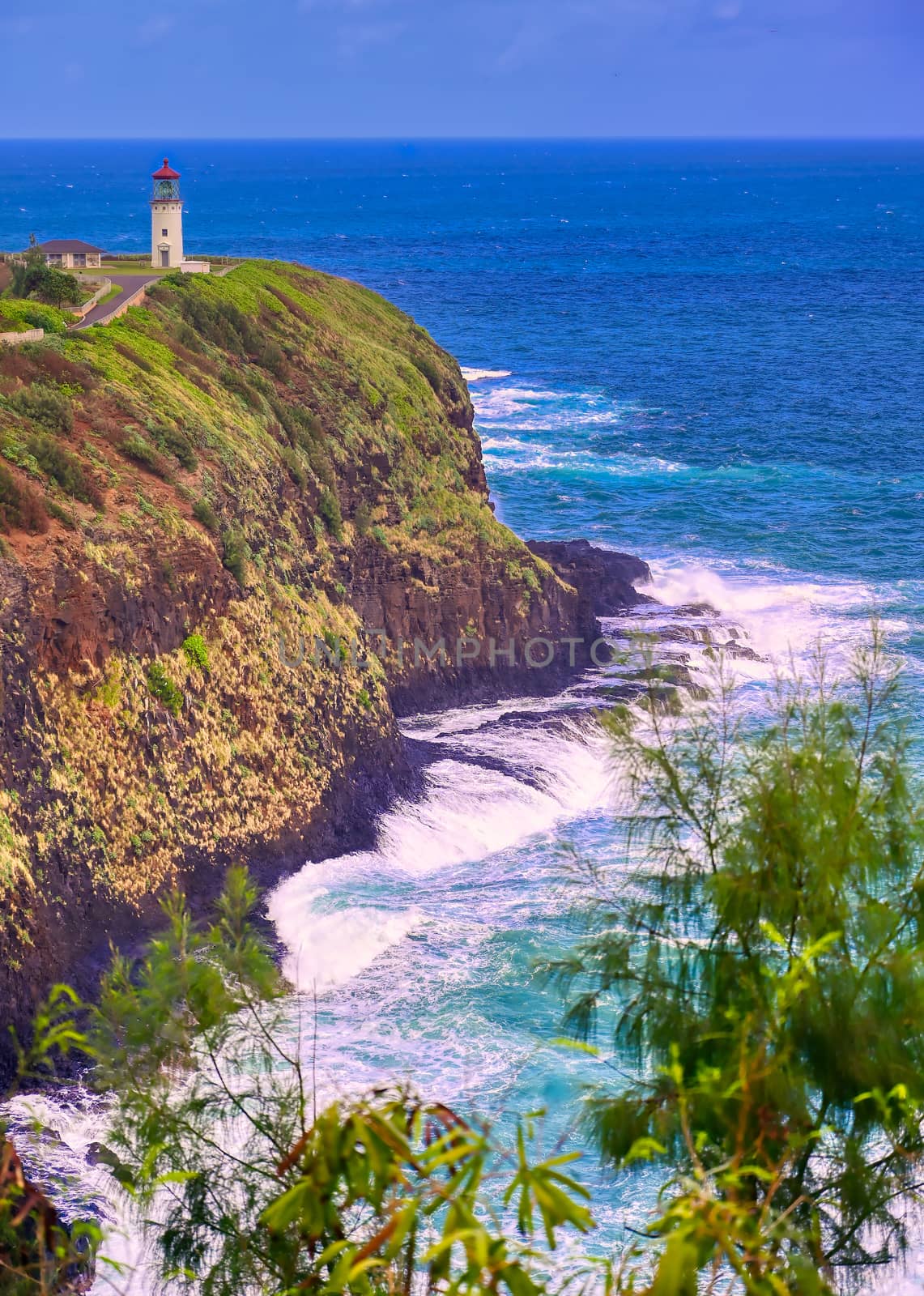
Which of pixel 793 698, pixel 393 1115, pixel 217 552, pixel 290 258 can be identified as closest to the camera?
pixel 393 1115

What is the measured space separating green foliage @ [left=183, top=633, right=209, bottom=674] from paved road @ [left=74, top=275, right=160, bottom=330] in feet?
36.1

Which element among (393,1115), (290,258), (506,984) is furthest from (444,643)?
(290,258)

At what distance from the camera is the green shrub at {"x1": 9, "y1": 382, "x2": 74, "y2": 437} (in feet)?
99.2

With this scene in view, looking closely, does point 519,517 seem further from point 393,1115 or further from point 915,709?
point 393,1115

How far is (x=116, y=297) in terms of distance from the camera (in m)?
41.8

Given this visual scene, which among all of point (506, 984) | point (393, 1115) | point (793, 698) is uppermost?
point (793, 698)

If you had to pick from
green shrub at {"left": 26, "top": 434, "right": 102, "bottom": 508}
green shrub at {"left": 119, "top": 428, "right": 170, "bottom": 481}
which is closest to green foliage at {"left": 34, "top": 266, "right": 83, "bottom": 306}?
green shrub at {"left": 119, "top": 428, "right": 170, "bottom": 481}

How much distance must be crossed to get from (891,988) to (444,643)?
28247 mm

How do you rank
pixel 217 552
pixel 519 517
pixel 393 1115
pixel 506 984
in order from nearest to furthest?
pixel 393 1115 → pixel 506 984 → pixel 217 552 → pixel 519 517

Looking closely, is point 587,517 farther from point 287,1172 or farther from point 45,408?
point 287,1172

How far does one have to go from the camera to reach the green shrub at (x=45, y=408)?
30234 millimetres

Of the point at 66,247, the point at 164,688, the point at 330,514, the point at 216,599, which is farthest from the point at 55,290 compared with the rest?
the point at 164,688

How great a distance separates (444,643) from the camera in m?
39.4

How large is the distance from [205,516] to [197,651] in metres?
3.20
